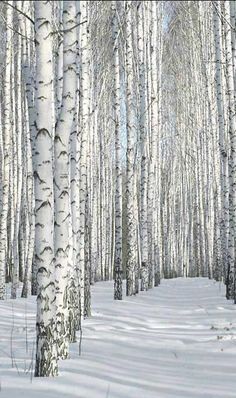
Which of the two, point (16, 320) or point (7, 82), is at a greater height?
point (7, 82)

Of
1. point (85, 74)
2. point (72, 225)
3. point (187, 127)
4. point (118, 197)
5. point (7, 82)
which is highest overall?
point (187, 127)

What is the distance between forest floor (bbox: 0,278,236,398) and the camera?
3.68 m

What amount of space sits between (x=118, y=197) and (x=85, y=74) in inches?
158

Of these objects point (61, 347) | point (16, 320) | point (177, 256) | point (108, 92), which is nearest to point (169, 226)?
point (177, 256)

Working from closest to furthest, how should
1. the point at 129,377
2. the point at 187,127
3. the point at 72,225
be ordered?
the point at 129,377 < the point at 72,225 < the point at 187,127

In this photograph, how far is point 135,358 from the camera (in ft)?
16.2

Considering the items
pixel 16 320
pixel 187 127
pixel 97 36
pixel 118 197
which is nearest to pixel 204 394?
pixel 16 320

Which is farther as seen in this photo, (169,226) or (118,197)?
(169,226)

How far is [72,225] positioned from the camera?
5934 mm

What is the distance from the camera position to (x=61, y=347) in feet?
15.4

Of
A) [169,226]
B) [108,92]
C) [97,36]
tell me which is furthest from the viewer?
[169,226]

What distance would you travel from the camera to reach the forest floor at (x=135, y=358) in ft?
12.1

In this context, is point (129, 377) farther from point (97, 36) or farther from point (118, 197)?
point (97, 36)

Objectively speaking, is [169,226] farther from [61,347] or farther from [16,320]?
[61,347]
